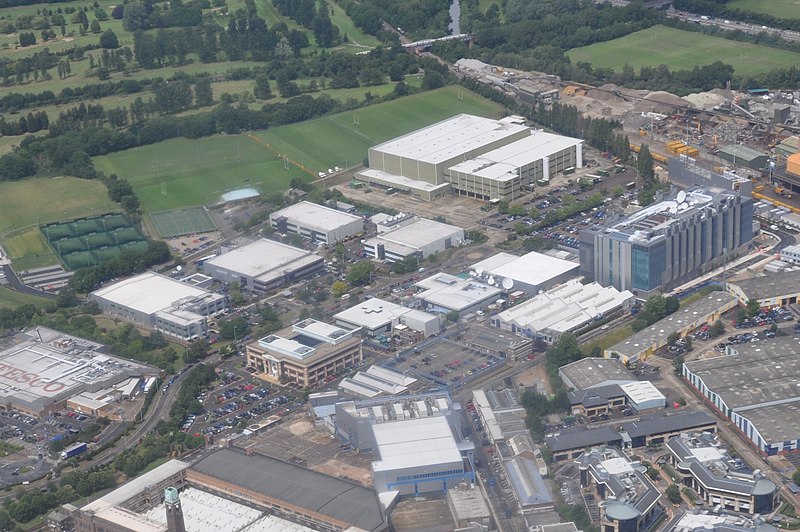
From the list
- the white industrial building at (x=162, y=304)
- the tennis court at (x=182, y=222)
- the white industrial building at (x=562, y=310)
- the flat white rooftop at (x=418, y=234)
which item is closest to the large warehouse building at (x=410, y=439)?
the white industrial building at (x=562, y=310)

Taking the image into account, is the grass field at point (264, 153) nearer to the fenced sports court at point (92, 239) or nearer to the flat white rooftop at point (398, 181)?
the flat white rooftop at point (398, 181)

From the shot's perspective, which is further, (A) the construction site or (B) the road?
(A) the construction site

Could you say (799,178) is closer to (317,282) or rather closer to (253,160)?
(317,282)

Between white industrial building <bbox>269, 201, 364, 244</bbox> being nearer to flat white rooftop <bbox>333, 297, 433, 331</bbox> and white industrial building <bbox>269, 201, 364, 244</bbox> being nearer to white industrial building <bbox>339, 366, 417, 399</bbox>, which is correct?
flat white rooftop <bbox>333, 297, 433, 331</bbox>

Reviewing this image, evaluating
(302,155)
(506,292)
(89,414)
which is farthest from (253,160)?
(89,414)

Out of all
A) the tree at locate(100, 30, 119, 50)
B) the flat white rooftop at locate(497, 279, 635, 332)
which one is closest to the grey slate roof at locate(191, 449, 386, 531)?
the flat white rooftop at locate(497, 279, 635, 332)
